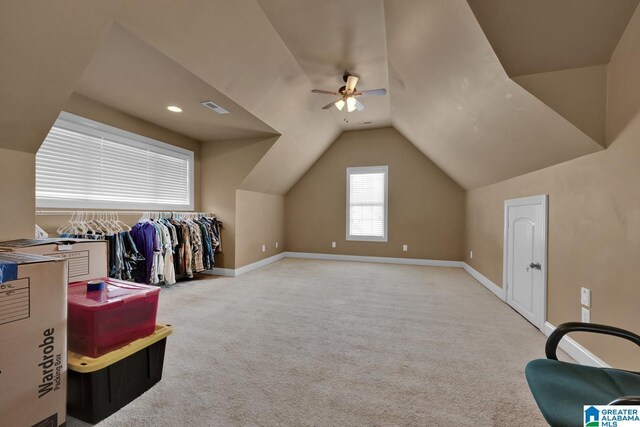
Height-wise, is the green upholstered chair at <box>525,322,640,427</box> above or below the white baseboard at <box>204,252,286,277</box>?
above

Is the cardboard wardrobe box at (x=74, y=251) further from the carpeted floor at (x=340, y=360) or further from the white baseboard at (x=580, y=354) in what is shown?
the white baseboard at (x=580, y=354)

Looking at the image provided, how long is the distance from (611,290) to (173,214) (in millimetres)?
4829

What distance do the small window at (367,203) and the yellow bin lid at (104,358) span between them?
482 centimetres

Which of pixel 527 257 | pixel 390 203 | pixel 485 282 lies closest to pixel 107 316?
pixel 527 257

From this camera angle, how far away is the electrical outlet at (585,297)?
76.9 inches

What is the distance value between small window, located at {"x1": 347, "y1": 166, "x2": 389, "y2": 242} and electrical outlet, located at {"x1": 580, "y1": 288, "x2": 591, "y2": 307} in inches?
153

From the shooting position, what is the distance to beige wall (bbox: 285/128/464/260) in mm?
5480

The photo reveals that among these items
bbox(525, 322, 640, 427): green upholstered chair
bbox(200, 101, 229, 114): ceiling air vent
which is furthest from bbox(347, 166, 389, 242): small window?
bbox(525, 322, 640, 427): green upholstered chair

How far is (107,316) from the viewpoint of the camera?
4.73 feet

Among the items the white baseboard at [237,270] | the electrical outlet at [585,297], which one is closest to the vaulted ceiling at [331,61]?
the electrical outlet at [585,297]

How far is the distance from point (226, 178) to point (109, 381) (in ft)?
11.7

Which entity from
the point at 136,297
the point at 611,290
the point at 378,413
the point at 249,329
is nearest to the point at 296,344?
the point at 249,329

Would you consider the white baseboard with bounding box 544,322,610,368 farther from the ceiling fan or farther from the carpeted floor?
the ceiling fan

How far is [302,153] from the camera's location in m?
5.32
